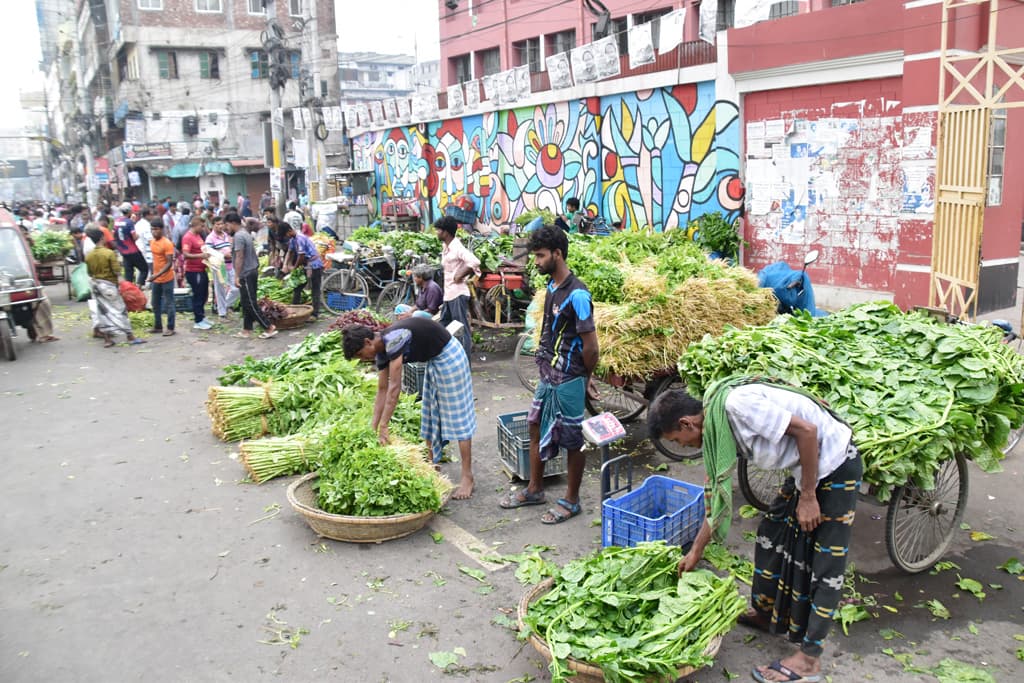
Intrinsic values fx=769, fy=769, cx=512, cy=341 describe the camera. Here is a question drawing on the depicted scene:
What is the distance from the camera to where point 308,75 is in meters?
27.6

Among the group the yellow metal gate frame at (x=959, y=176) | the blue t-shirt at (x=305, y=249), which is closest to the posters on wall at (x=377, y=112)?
the blue t-shirt at (x=305, y=249)

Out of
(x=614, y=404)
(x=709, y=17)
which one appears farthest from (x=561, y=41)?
(x=614, y=404)

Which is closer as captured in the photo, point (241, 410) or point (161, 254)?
point (241, 410)

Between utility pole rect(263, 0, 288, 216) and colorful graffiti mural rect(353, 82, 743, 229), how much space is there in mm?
4196

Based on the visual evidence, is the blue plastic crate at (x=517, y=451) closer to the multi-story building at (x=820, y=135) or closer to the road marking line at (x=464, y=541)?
the road marking line at (x=464, y=541)

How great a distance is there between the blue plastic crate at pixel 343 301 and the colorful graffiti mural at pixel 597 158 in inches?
246

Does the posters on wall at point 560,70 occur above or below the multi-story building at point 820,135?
above

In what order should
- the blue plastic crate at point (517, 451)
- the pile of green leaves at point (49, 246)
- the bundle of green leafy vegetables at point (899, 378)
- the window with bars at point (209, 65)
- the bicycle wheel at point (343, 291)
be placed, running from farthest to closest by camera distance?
1. the window with bars at point (209, 65)
2. the pile of green leaves at point (49, 246)
3. the bicycle wheel at point (343, 291)
4. the blue plastic crate at point (517, 451)
5. the bundle of green leafy vegetables at point (899, 378)

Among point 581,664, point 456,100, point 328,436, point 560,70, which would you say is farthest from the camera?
point 456,100

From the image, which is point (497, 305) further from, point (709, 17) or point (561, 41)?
point (561, 41)

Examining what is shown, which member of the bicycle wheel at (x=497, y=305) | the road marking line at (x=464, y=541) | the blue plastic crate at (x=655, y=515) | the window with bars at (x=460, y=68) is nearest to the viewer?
the blue plastic crate at (x=655, y=515)

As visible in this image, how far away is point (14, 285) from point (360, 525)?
972 centimetres

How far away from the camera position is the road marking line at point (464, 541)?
5.13m

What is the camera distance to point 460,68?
115 ft
